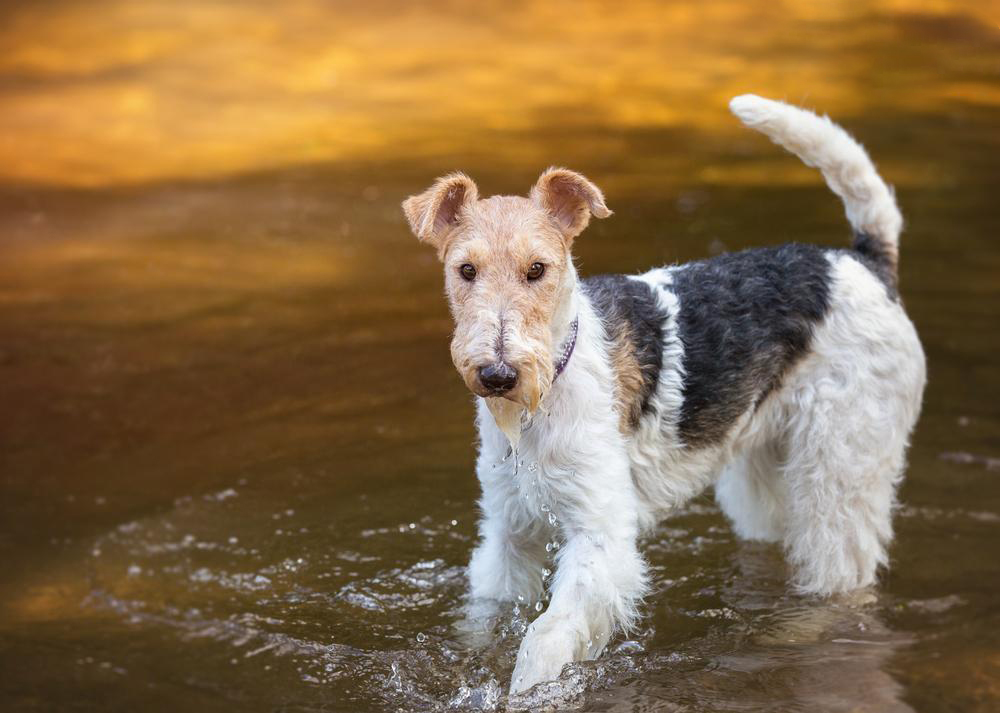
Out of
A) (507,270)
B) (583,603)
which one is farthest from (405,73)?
(583,603)

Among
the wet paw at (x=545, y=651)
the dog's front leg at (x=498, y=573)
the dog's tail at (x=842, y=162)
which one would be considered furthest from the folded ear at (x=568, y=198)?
the wet paw at (x=545, y=651)

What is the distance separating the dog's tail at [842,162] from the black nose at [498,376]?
5.80 feet

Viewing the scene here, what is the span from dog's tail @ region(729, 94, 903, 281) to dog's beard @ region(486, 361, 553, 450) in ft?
5.05

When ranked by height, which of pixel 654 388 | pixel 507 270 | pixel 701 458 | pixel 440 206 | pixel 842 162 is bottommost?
pixel 701 458

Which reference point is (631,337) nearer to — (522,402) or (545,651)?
(522,402)

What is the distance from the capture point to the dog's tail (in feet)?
A: 16.0

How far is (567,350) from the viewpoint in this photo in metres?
4.24

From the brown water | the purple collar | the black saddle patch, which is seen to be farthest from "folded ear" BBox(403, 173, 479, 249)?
the brown water

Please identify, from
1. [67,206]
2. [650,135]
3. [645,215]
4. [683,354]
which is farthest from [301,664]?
[650,135]

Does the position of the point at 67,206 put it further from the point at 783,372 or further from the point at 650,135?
the point at 783,372

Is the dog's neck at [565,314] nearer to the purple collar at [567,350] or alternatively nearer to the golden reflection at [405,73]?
the purple collar at [567,350]

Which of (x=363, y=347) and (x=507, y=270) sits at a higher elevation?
(x=507, y=270)

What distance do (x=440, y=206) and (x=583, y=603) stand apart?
1380 millimetres

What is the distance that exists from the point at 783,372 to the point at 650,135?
7.69 metres
